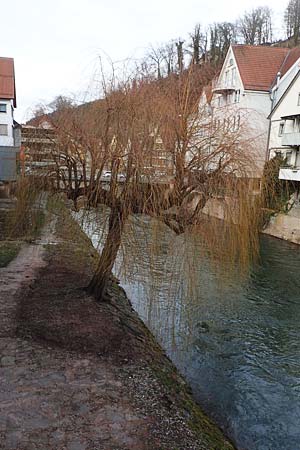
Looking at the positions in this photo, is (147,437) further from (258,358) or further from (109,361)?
(258,358)

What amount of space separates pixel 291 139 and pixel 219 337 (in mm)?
17373

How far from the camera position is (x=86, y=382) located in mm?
6223

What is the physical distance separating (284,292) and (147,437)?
9.23 metres

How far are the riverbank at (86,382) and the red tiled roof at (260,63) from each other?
24.3 metres

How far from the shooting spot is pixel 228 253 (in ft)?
25.2

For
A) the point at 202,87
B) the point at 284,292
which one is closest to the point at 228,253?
the point at 202,87

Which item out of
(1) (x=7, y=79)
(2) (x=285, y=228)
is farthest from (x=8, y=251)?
(1) (x=7, y=79)

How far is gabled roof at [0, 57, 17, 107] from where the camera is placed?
33688 millimetres

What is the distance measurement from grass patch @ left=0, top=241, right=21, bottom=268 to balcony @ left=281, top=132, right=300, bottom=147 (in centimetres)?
1563

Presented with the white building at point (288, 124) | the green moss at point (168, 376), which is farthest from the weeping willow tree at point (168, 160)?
Result: the white building at point (288, 124)

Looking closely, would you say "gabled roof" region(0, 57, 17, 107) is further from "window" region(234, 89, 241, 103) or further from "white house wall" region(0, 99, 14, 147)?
"window" region(234, 89, 241, 103)

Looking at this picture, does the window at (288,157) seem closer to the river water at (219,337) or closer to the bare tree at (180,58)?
the river water at (219,337)

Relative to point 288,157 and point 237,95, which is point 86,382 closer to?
point 288,157

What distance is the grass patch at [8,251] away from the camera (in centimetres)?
1278
